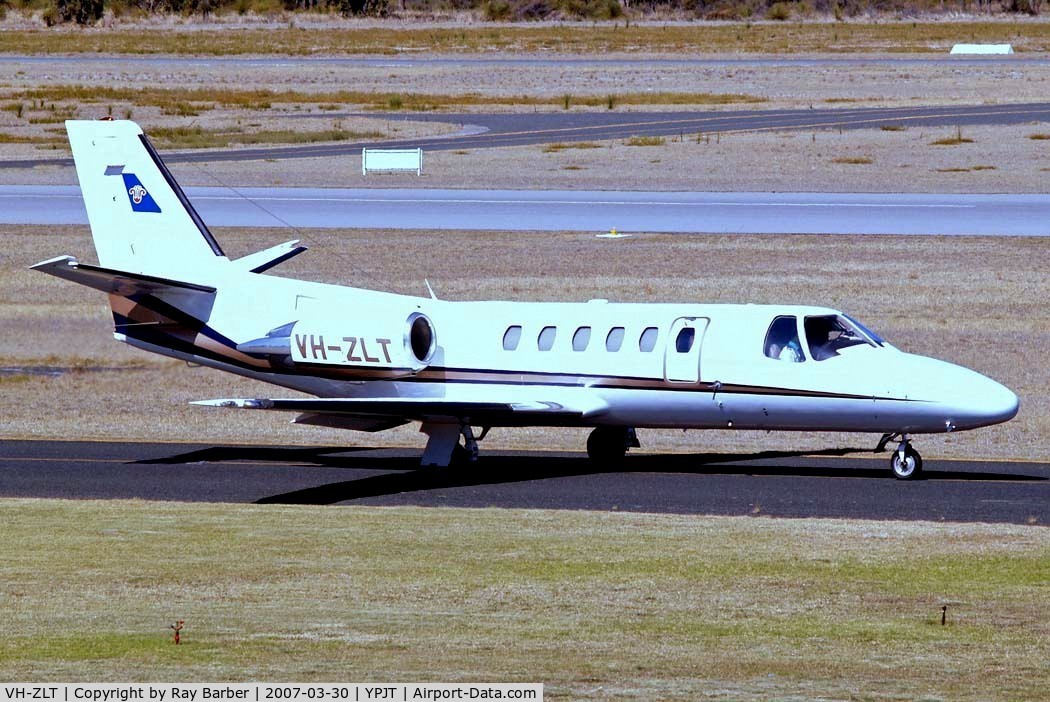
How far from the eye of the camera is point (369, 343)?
85.0 feet

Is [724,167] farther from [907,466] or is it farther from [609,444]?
[907,466]

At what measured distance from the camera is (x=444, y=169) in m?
68.0

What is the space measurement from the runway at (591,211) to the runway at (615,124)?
446 inches

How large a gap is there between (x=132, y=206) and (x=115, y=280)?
8.31ft

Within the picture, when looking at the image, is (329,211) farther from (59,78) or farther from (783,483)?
(59,78)

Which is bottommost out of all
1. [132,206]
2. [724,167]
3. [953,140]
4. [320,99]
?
[320,99]

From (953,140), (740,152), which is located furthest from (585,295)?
(953,140)

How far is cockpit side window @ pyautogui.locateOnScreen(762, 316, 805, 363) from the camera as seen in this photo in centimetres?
2414

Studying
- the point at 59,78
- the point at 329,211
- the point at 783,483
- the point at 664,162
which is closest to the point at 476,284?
the point at 329,211

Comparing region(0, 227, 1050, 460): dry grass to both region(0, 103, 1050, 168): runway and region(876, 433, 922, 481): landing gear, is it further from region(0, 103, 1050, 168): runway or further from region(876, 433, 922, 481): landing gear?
region(0, 103, 1050, 168): runway

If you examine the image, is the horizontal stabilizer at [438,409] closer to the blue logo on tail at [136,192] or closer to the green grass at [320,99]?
the blue logo on tail at [136,192]

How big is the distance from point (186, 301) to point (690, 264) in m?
21.6

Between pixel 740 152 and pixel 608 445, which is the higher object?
pixel 608 445

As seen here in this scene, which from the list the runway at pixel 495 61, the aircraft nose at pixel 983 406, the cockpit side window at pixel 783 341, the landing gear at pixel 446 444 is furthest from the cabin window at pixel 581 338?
the runway at pixel 495 61
